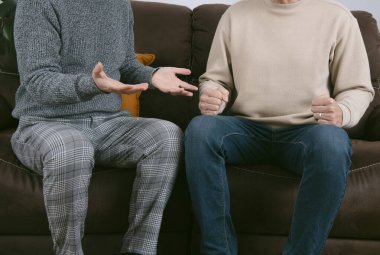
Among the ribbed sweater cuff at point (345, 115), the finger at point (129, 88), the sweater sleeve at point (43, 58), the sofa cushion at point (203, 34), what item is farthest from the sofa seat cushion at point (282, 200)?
the sofa cushion at point (203, 34)

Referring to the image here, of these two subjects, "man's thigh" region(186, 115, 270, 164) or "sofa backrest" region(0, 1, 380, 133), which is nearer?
"man's thigh" region(186, 115, 270, 164)

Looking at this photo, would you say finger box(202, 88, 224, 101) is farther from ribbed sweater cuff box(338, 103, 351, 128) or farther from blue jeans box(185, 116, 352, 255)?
ribbed sweater cuff box(338, 103, 351, 128)

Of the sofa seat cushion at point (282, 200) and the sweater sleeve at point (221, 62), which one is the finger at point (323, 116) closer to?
the sofa seat cushion at point (282, 200)

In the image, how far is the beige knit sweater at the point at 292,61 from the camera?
154cm

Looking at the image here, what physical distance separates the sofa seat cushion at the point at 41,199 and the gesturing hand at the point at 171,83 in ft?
0.88

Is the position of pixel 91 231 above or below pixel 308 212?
below

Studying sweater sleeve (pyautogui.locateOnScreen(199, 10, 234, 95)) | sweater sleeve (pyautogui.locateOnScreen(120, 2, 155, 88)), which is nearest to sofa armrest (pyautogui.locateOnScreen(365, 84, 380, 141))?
sweater sleeve (pyautogui.locateOnScreen(199, 10, 234, 95))

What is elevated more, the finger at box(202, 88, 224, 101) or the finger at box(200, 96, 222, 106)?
the finger at box(202, 88, 224, 101)

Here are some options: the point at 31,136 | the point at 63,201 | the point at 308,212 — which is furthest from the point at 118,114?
the point at 308,212

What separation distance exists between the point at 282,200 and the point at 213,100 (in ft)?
1.25

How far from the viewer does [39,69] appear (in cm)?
134

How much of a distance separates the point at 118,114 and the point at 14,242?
523mm

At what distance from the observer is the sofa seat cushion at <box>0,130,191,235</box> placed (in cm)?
138

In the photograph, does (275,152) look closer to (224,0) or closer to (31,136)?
(31,136)
